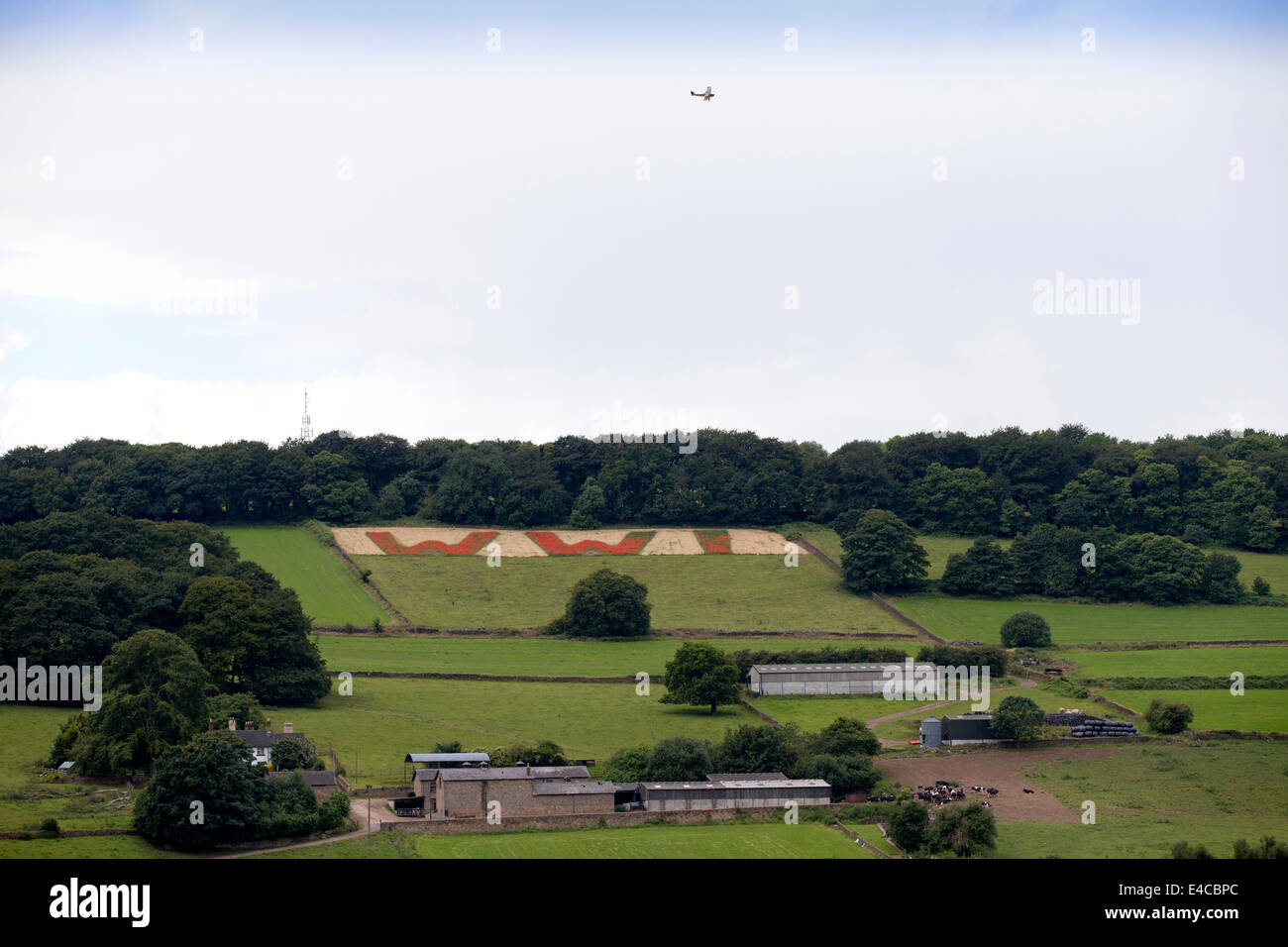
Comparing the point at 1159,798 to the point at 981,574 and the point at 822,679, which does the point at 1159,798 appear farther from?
the point at 981,574

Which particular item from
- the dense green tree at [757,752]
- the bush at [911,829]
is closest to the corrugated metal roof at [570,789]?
the dense green tree at [757,752]

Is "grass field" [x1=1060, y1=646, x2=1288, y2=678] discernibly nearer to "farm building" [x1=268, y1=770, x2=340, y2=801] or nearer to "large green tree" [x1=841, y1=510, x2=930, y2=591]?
"large green tree" [x1=841, y1=510, x2=930, y2=591]

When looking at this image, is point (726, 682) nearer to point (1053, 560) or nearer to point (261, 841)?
point (261, 841)

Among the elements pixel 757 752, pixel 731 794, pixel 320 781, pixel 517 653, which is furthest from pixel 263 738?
pixel 517 653

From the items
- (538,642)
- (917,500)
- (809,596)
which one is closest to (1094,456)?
(917,500)

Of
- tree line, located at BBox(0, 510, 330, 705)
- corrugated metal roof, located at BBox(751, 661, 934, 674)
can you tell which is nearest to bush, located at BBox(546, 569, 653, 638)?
corrugated metal roof, located at BBox(751, 661, 934, 674)
